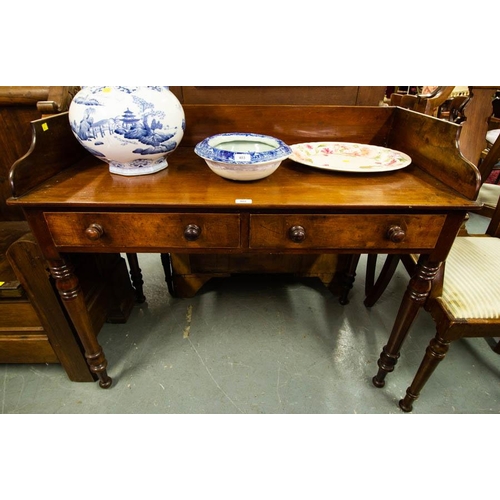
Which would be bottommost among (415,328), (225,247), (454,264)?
(415,328)

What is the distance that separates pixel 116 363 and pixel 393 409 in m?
1.13

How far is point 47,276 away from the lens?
3.23ft

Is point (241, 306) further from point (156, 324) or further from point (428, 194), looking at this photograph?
point (428, 194)

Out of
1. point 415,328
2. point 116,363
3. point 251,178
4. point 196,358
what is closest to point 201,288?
point 196,358

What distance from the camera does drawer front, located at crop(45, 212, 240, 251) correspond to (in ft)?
2.65

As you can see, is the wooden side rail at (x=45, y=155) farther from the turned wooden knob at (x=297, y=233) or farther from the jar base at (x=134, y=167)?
the turned wooden knob at (x=297, y=233)

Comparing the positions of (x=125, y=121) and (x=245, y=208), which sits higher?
(x=125, y=121)

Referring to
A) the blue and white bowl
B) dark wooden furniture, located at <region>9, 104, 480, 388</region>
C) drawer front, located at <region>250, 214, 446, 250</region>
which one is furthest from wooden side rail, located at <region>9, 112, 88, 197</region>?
drawer front, located at <region>250, 214, 446, 250</region>

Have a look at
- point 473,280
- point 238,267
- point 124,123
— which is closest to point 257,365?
point 238,267

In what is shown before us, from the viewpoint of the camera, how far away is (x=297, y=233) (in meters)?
0.82

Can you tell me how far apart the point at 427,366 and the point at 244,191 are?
33.2 inches

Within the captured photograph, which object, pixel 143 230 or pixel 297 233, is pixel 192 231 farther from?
pixel 297 233

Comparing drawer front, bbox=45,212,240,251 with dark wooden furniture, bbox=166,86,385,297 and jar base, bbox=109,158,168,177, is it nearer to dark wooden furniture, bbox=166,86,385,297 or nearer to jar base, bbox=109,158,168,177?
jar base, bbox=109,158,168,177

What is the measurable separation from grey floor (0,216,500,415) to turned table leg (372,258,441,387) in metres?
0.19
